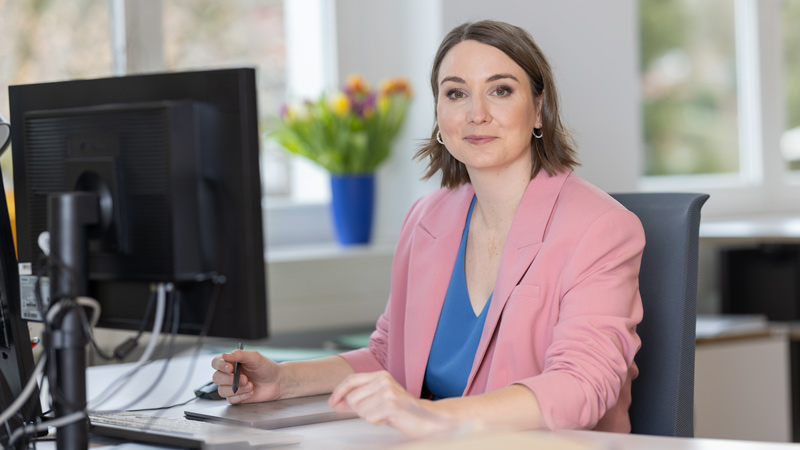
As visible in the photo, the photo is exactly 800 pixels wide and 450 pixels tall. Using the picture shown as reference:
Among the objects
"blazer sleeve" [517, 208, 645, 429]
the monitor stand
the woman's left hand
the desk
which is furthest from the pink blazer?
the desk

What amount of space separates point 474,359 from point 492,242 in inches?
9.1

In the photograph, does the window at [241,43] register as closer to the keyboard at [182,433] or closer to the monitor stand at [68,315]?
the keyboard at [182,433]

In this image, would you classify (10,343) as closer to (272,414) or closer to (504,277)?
(272,414)

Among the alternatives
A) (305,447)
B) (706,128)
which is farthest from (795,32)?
(305,447)

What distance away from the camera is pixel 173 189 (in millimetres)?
990

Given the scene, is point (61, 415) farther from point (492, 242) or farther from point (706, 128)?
point (706, 128)

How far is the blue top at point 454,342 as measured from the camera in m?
1.45

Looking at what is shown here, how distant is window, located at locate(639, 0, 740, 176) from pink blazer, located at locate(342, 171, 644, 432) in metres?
2.28

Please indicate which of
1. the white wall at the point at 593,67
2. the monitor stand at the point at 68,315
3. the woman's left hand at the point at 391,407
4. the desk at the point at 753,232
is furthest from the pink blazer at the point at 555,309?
the desk at the point at 753,232

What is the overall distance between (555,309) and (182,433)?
1.88 ft

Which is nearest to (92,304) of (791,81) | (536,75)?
(536,75)

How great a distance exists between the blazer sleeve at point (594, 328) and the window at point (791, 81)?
271 cm

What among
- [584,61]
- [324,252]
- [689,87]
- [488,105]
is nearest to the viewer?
[488,105]

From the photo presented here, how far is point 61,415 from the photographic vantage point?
98cm
